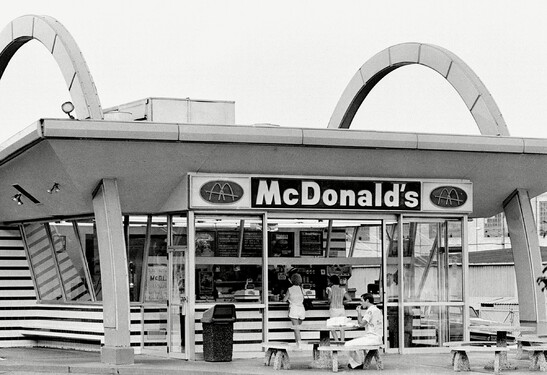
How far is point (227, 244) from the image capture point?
71.7 ft

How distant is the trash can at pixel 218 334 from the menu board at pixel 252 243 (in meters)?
1.51

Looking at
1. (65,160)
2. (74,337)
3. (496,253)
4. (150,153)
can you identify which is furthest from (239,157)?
(496,253)

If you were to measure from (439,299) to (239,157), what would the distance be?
18.2 ft

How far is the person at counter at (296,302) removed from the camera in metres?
22.9

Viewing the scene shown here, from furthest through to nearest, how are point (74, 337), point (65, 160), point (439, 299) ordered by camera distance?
point (74, 337) < point (439, 299) < point (65, 160)

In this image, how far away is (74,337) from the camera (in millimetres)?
25391

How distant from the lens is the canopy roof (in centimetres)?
2042

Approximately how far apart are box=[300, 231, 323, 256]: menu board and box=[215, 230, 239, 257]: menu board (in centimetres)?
224

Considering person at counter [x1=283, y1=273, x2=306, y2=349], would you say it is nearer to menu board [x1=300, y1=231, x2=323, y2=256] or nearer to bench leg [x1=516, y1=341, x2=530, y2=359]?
menu board [x1=300, y1=231, x2=323, y2=256]

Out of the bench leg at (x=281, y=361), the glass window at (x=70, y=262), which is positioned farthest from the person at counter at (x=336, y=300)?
the glass window at (x=70, y=262)

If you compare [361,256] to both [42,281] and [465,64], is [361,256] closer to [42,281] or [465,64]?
[465,64]

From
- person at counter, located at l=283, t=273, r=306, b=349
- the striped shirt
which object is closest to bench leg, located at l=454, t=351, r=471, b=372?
person at counter, located at l=283, t=273, r=306, b=349

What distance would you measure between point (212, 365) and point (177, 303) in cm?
224

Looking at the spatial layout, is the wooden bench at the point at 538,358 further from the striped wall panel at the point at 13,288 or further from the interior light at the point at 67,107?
the striped wall panel at the point at 13,288
